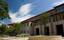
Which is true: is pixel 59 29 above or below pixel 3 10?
below

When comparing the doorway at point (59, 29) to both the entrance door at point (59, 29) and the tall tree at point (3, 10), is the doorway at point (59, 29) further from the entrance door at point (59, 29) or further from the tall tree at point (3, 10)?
the tall tree at point (3, 10)

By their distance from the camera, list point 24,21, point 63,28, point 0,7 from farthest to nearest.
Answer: point 24,21 < point 63,28 < point 0,7

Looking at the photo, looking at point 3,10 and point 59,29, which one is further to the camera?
point 59,29

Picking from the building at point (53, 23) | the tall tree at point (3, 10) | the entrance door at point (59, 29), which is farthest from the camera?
the entrance door at point (59, 29)

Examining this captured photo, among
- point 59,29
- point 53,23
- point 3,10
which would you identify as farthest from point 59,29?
point 3,10

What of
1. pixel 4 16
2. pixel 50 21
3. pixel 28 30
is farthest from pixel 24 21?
pixel 4 16

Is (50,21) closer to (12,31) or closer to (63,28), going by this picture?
(63,28)

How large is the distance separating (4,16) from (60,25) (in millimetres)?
18986

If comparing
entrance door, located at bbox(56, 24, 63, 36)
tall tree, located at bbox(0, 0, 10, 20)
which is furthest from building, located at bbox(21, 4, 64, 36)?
tall tree, located at bbox(0, 0, 10, 20)

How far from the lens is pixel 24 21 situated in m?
54.8

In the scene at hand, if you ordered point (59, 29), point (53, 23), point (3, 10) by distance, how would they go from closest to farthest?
point (3, 10) → point (59, 29) → point (53, 23)

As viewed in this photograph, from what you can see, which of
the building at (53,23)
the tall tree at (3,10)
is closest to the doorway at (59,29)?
the building at (53,23)

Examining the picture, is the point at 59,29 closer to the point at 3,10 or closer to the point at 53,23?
the point at 53,23

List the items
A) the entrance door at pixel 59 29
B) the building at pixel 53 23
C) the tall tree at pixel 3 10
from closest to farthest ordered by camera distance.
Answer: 1. the tall tree at pixel 3 10
2. the building at pixel 53 23
3. the entrance door at pixel 59 29
